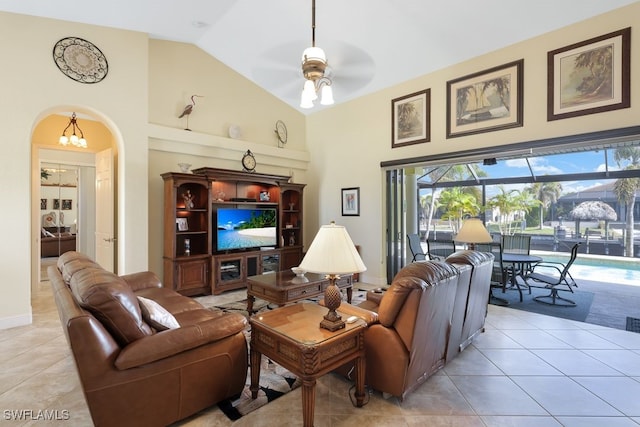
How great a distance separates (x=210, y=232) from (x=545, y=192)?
7.02 meters

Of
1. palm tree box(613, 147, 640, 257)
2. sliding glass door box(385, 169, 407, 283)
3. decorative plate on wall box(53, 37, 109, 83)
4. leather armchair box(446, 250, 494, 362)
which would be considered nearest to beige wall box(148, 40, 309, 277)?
decorative plate on wall box(53, 37, 109, 83)

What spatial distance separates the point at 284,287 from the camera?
3.48 metres

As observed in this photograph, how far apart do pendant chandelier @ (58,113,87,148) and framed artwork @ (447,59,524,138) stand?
587 cm

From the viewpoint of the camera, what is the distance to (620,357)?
9.25 ft

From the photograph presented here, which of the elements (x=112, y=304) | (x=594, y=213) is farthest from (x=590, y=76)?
(x=112, y=304)

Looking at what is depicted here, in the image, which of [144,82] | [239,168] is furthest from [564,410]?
[144,82]

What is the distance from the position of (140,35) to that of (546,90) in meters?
5.42

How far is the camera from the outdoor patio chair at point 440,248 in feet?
17.3

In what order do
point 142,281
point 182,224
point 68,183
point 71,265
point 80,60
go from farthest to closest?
point 68,183
point 182,224
point 80,60
point 142,281
point 71,265

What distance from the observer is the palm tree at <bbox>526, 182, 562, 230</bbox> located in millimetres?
6660

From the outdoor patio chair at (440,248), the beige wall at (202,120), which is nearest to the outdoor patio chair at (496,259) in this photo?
the outdoor patio chair at (440,248)

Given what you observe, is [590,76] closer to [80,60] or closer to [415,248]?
[415,248]

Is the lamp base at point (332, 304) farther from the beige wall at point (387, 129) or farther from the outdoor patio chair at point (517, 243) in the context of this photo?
the outdoor patio chair at point (517, 243)

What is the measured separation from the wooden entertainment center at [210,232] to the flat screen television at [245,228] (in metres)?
0.07
